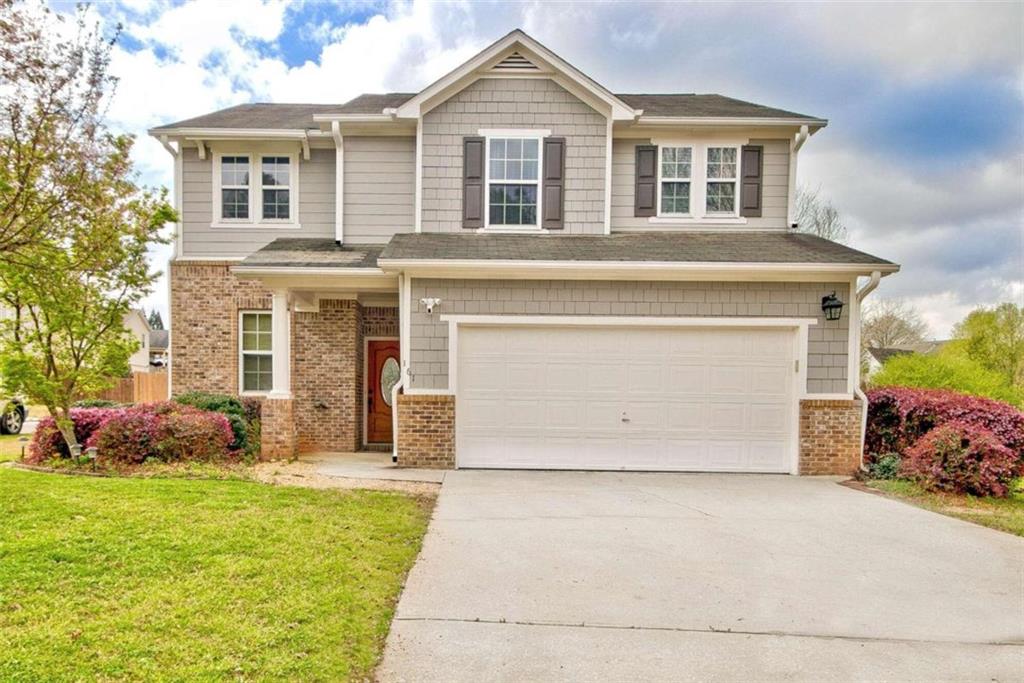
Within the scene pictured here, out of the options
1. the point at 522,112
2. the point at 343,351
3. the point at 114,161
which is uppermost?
the point at 522,112

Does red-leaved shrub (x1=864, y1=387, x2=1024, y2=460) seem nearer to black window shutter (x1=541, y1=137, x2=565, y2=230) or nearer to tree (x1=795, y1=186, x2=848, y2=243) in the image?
black window shutter (x1=541, y1=137, x2=565, y2=230)

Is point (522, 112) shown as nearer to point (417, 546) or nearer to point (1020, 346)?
point (417, 546)

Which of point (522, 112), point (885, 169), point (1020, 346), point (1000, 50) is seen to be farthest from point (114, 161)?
point (1020, 346)

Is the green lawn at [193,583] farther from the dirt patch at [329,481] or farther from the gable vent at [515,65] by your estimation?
the gable vent at [515,65]

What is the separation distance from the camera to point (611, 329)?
7.90 metres

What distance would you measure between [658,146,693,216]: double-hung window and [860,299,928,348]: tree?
962 inches

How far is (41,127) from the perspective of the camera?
4492mm

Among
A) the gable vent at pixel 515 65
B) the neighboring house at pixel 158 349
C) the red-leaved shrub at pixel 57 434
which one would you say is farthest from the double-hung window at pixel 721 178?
the neighboring house at pixel 158 349

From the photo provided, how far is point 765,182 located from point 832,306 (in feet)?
10.7

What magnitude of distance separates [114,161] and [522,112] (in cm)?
624

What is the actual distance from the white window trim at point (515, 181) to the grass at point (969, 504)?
6524 millimetres

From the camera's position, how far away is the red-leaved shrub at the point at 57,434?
735 centimetres

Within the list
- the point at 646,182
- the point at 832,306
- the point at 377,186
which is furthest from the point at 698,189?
the point at 377,186

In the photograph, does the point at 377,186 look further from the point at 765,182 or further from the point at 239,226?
the point at 765,182
